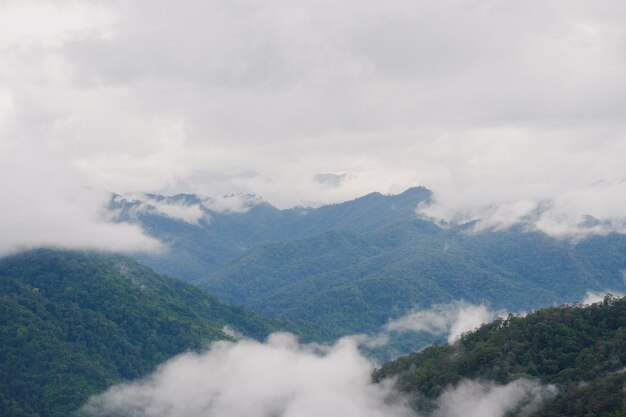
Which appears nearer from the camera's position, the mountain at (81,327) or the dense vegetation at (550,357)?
the dense vegetation at (550,357)

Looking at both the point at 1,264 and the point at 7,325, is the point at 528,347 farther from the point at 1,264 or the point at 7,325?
the point at 1,264

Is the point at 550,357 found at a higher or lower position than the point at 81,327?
lower

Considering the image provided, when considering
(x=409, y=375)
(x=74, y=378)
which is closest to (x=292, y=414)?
(x=409, y=375)

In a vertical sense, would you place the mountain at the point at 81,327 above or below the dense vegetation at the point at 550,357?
above

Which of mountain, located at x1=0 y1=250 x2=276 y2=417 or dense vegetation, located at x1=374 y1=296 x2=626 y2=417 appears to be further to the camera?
mountain, located at x1=0 y1=250 x2=276 y2=417
